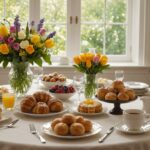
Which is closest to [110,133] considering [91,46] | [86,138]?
[86,138]

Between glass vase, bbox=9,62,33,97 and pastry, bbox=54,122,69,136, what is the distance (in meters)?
0.76

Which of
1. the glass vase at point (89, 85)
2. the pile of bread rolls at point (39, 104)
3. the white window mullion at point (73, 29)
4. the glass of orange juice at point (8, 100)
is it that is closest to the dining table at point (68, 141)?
the pile of bread rolls at point (39, 104)

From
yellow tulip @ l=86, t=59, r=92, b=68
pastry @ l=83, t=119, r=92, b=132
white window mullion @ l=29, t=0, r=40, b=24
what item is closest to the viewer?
pastry @ l=83, t=119, r=92, b=132

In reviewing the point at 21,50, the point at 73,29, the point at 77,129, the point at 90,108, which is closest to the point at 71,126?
the point at 77,129

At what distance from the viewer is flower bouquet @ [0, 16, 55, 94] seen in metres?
2.24

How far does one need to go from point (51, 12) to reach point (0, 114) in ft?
7.64

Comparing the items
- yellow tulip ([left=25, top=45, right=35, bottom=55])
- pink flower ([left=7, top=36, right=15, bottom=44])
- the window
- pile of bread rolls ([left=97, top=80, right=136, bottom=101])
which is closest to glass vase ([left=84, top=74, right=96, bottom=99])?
pile of bread rolls ([left=97, top=80, right=136, bottom=101])

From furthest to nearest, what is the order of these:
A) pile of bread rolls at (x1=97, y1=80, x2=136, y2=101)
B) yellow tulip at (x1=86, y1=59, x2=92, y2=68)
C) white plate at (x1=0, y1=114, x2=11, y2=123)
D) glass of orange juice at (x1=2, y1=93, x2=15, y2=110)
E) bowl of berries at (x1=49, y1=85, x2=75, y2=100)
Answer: bowl of berries at (x1=49, y1=85, x2=75, y2=100)
yellow tulip at (x1=86, y1=59, x2=92, y2=68)
glass of orange juice at (x1=2, y1=93, x2=15, y2=110)
pile of bread rolls at (x1=97, y1=80, x2=136, y2=101)
white plate at (x1=0, y1=114, x2=11, y2=123)

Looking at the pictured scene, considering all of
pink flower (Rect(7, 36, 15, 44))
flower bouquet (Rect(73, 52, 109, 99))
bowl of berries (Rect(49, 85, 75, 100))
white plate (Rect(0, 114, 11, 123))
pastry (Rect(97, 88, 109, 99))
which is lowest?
white plate (Rect(0, 114, 11, 123))

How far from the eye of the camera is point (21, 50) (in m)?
2.26

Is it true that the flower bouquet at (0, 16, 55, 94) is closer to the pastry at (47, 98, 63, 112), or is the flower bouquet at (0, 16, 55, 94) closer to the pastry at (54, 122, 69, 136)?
the pastry at (47, 98, 63, 112)

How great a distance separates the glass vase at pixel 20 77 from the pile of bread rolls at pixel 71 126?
0.71m

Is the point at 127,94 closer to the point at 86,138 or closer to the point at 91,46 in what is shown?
the point at 86,138

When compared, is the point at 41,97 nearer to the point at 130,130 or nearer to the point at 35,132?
the point at 35,132
